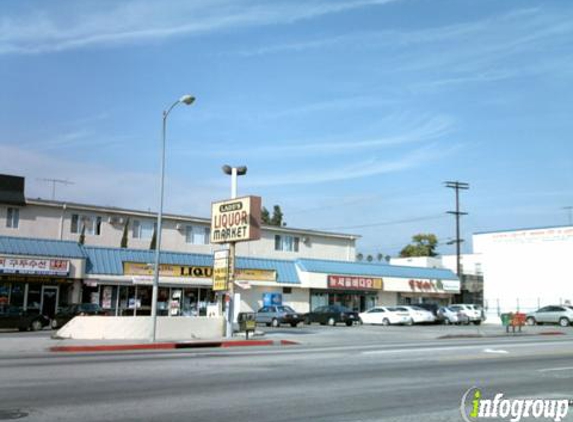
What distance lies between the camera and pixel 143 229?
50.9m

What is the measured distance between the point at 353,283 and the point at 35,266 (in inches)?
1044

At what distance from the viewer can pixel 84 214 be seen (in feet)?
157

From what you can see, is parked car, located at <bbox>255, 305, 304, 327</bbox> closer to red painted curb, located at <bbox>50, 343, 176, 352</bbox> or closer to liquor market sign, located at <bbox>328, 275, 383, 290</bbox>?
liquor market sign, located at <bbox>328, 275, 383, 290</bbox>

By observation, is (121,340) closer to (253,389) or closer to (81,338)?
(81,338)

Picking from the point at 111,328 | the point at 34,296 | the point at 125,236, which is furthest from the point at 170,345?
the point at 125,236

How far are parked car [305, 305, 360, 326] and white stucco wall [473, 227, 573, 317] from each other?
75.1 ft

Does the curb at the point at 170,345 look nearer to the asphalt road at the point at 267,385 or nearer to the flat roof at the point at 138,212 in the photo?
the asphalt road at the point at 267,385

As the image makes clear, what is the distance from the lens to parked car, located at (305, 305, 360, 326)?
45781 mm

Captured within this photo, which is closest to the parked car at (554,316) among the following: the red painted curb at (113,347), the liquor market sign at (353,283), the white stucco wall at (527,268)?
the white stucco wall at (527,268)

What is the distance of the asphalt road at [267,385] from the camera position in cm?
947

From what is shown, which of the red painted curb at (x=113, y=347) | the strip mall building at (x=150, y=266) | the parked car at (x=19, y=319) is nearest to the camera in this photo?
the red painted curb at (x=113, y=347)

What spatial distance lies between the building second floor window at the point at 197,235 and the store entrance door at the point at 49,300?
42.2 ft

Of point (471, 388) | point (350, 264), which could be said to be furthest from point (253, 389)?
point (350, 264)

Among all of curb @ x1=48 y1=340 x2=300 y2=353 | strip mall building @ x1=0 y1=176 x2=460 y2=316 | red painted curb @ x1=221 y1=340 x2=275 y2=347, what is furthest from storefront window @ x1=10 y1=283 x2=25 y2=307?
red painted curb @ x1=221 y1=340 x2=275 y2=347
